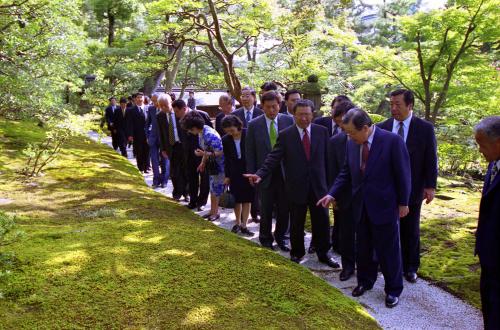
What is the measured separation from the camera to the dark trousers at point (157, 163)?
9.23 metres

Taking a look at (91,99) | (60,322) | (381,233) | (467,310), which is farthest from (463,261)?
(91,99)

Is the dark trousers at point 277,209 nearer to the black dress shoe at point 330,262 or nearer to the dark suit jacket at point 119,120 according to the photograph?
the black dress shoe at point 330,262

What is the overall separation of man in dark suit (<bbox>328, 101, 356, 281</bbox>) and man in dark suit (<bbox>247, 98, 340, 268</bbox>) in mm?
163

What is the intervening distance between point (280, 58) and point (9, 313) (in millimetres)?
15028

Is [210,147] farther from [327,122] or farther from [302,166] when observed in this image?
[302,166]

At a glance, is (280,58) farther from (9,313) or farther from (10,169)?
(9,313)

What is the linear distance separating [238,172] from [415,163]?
A: 2562mm

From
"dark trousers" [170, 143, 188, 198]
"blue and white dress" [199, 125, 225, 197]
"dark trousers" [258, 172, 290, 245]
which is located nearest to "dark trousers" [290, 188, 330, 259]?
"dark trousers" [258, 172, 290, 245]

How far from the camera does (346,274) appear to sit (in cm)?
462

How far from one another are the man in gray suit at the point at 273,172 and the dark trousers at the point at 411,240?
55.6 inches

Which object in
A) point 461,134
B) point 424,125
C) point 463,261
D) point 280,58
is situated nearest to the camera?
point 424,125

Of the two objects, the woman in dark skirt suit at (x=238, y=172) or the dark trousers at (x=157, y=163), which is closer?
the woman in dark skirt suit at (x=238, y=172)

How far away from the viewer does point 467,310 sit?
3865 mm

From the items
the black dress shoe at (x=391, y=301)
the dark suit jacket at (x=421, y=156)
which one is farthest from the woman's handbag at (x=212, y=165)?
the black dress shoe at (x=391, y=301)
